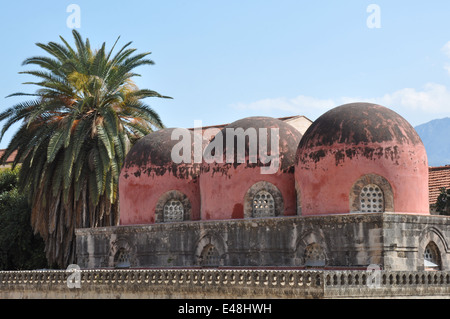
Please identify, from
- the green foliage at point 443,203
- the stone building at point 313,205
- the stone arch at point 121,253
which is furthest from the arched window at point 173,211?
the green foliage at point 443,203

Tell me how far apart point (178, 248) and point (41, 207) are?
902 centimetres

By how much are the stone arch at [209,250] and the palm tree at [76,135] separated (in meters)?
6.74

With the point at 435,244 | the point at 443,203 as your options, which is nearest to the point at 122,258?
the point at 435,244

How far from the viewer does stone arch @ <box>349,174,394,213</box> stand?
22312 millimetres

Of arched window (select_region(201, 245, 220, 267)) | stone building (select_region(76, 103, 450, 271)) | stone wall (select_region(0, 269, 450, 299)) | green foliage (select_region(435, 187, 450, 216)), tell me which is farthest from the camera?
green foliage (select_region(435, 187, 450, 216))

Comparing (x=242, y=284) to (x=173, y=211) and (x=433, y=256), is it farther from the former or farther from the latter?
(x=173, y=211)

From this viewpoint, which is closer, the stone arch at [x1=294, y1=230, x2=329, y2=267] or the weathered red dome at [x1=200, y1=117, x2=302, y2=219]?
the stone arch at [x1=294, y1=230, x2=329, y2=267]

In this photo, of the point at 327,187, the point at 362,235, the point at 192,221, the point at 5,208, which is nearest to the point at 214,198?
the point at 192,221

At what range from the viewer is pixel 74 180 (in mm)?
31000

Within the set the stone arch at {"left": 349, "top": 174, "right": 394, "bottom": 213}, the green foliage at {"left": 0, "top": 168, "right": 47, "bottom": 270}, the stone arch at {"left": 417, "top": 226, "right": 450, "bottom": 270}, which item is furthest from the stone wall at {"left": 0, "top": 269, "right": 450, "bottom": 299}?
the green foliage at {"left": 0, "top": 168, "right": 47, "bottom": 270}

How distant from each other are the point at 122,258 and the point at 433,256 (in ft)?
36.9

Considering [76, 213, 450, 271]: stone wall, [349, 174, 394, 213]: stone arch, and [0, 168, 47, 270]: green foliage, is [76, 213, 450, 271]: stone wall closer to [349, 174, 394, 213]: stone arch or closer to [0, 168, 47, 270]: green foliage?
[349, 174, 394, 213]: stone arch

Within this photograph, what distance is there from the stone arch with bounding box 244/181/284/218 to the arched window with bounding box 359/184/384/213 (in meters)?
3.04

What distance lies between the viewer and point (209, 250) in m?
24.8
